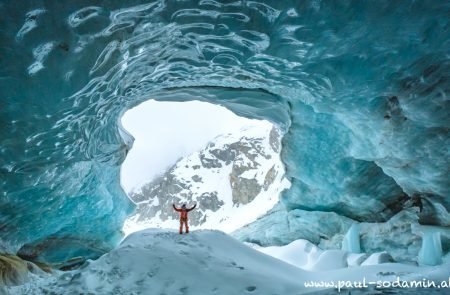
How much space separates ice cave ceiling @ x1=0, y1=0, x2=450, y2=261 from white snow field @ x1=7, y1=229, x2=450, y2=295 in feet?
9.86

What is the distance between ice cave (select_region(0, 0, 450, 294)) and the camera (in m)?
5.20

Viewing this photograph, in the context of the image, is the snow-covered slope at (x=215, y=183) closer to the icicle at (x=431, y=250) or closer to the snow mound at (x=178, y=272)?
the icicle at (x=431, y=250)

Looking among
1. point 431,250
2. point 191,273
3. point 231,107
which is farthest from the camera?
point 231,107

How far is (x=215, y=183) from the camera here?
74188mm

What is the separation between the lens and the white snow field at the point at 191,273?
5273mm

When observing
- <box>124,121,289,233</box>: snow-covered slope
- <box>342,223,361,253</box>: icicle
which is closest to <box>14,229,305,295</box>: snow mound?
<box>342,223,361,253</box>: icicle

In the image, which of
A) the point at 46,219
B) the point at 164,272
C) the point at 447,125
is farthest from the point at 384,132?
the point at 46,219

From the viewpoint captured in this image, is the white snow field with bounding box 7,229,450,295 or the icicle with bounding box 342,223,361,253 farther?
the icicle with bounding box 342,223,361,253

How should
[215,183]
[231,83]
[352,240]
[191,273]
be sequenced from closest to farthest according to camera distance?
[191,273], [231,83], [352,240], [215,183]

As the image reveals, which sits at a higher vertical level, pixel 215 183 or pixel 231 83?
pixel 231 83

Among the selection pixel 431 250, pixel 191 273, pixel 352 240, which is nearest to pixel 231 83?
pixel 191 273

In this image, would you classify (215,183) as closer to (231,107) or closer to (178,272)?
(231,107)

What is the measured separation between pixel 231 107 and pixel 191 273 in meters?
7.81

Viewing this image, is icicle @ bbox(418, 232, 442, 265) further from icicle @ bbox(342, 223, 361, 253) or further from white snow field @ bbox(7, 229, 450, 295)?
icicle @ bbox(342, 223, 361, 253)
